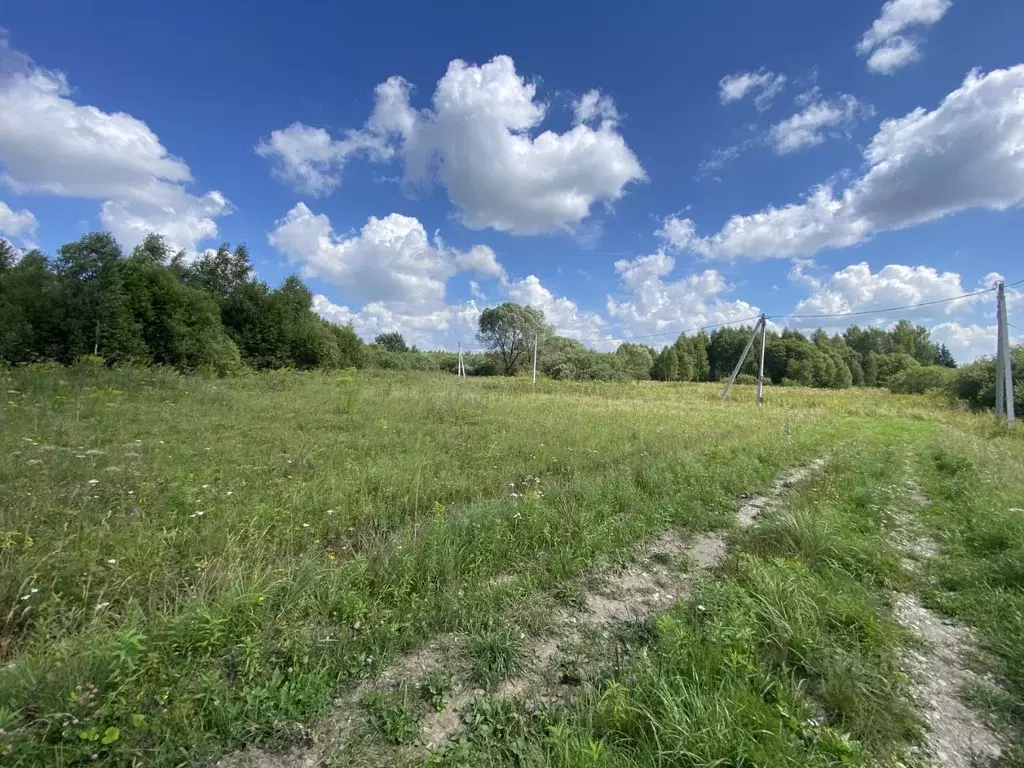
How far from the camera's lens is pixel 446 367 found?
230 ft

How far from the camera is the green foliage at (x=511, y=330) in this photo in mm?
61250

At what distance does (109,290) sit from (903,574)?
2940 cm

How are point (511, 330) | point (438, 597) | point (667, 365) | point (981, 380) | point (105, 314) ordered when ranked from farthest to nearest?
point (667, 365), point (511, 330), point (981, 380), point (105, 314), point (438, 597)

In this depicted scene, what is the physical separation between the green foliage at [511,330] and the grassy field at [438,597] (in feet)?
178

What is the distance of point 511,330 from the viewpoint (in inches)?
2469

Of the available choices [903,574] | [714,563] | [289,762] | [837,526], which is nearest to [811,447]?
[837,526]

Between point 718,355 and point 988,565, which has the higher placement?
point 718,355

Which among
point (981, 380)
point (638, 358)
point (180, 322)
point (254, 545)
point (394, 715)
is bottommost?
point (394, 715)

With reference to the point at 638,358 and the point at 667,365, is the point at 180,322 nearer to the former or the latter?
the point at 638,358

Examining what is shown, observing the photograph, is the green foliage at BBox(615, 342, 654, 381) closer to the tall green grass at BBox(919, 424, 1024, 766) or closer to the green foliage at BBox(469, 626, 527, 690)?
the tall green grass at BBox(919, 424, 1024, 766)

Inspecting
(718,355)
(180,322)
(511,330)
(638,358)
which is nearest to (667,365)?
(638,358)

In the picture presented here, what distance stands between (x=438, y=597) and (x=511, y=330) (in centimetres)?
6020

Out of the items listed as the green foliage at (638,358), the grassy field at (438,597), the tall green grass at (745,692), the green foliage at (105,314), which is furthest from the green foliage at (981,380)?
the green foliage at (105,314)

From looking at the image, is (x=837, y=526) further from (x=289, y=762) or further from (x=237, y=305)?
(x=237, y=305)
